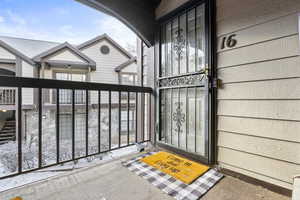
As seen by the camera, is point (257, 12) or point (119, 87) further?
point (119, 87)

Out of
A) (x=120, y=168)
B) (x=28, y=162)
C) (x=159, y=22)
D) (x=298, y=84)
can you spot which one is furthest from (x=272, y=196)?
(x=28, y=162)

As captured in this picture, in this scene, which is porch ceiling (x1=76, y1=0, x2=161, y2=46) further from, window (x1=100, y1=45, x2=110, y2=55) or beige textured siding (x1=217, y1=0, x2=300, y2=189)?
window (x1=100, y1=45, x2=110, y2=55)

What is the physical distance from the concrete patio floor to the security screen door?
39 cm

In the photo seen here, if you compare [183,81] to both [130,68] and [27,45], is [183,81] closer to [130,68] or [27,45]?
[130,68]

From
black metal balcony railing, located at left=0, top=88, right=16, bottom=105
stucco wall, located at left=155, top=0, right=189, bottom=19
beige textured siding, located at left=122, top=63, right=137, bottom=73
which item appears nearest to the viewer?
stucco wall, located at left=155, top=0, right=189, bottom=19

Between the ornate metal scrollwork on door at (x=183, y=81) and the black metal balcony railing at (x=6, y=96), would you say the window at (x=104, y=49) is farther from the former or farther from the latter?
the ornate metal scrollwork on door at (x=183, y=81)

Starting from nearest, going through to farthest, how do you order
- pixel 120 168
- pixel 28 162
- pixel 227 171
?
1. pixel 227 171
2. pixel 120 168
3. pixel 28 162

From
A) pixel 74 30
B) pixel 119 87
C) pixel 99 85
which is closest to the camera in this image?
pixel 99 85

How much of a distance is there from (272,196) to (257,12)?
4.69ft

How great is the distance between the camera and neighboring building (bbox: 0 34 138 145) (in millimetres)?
2820

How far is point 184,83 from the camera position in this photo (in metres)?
1.64

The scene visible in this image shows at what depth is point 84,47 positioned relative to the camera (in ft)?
15.2

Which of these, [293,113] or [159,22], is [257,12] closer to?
[293,113]

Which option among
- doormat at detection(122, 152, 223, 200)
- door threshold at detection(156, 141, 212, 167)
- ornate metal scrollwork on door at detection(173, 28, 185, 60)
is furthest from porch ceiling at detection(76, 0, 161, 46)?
doormat at detection(122, 152, 223, 200)
